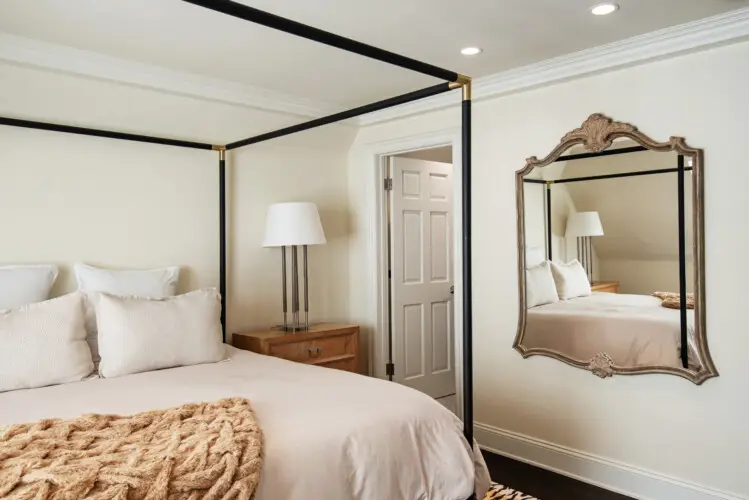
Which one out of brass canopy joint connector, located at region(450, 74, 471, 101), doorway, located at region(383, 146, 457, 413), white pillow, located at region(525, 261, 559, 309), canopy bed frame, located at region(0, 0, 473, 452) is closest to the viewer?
canopy bed frame, located at region(0, 0, 473, 452)

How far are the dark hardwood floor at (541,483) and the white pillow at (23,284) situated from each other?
247 centimetres

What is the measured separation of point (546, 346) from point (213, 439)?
222cm

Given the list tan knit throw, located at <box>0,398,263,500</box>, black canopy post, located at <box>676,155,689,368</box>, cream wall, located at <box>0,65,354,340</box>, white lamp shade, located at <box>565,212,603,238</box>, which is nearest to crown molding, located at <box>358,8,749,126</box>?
black canopy post, located at <box>676,155,689,368</box>

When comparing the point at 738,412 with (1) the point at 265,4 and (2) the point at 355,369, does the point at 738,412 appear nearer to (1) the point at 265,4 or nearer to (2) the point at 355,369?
(2) the point at 355,369

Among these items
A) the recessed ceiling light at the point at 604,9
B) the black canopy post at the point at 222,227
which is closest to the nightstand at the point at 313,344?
the black canopy post at the point at 222,227

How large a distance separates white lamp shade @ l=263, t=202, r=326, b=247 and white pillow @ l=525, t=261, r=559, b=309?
1.31 meters

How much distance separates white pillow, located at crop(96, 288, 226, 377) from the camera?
264 centimetres

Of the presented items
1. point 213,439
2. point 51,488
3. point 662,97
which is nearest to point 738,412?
point 662,97

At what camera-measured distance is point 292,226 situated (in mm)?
3668

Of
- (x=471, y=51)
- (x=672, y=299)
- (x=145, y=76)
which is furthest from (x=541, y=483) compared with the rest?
(x=145, y=76)

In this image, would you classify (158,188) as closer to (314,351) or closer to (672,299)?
(314,351)

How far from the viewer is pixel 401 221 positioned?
446 centimetres

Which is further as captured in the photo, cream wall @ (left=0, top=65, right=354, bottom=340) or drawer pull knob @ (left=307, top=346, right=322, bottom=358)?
drawer pull knob @ (left=307, top=346, right=322, bottom=358)

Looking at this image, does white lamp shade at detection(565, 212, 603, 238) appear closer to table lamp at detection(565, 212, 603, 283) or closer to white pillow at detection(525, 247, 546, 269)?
table lamp at detection(565, 212, 603, 283)
